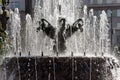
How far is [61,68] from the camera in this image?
1463 centimetres

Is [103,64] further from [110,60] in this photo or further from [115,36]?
[115,36]

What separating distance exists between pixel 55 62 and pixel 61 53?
2511 mm

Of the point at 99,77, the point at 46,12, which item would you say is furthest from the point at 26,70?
the point at 46,12

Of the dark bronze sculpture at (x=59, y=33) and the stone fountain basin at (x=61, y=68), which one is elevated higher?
the dark bronze sculpture at (x=59, y=33)

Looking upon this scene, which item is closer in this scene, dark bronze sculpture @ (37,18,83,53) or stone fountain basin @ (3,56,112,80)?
stone fountain basin @ (3,56,112,80)

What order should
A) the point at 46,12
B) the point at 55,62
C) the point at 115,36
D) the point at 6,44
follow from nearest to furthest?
the point at 55,62 → the point at 46,12 → the point at 6,44 → the point at 115,36

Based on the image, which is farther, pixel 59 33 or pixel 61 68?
pixel 59 33

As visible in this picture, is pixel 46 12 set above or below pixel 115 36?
above

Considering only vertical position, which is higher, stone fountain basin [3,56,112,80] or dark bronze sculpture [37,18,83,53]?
dark bronze sculpture [37,18,83,53]

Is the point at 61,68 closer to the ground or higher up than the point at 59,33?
closer to the ground

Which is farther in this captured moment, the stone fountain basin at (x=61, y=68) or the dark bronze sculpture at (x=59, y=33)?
the dark bronze sculpture at (x=59, y=33)

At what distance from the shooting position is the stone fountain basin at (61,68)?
47.9ft

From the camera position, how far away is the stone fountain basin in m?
14.6

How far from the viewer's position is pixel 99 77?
14.9 meters
